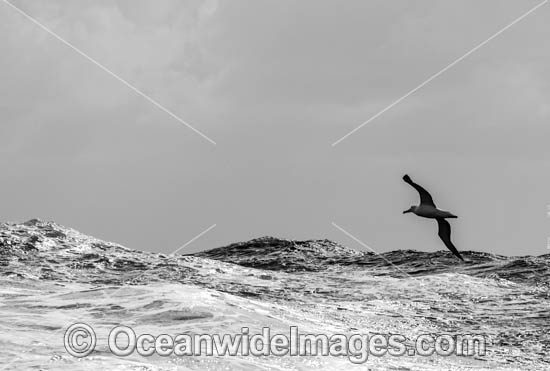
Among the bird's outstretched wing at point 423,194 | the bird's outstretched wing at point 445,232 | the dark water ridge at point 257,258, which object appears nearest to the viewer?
the bird's outstretched wing at point 423,194

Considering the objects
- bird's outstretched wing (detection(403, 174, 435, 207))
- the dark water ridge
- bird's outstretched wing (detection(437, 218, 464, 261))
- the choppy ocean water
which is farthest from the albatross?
the dark water ridge

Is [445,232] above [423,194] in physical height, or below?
below

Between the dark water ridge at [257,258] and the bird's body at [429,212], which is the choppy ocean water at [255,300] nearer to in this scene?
the dark water ridge at [257,258]

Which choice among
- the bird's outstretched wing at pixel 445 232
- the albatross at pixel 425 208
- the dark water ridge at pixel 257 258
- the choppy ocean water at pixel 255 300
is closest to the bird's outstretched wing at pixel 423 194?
the albatross at pixel 425 208

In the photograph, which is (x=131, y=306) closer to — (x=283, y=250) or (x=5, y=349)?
(x=5, y=349)

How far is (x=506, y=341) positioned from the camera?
28609 millimetres

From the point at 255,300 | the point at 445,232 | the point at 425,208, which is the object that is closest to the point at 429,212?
the point at 425,208

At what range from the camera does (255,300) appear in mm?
31812

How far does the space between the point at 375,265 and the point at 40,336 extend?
34.8 metres

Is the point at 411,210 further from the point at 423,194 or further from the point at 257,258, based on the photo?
the point at 257,258

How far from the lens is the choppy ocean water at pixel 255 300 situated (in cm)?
2161

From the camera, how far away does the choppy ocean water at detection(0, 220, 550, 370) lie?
2161 cm

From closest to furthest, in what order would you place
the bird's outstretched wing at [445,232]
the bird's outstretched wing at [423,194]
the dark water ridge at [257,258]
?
the bird's outstretched wing at [423,194]
the bird's outstretched wing at [445,232]
the dark water ridge at [257,258]

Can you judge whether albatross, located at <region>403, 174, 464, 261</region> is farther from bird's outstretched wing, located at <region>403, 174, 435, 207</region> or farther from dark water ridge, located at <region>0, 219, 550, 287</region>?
dark water ridge, located at <region>0, 219, 550, 287</region>
